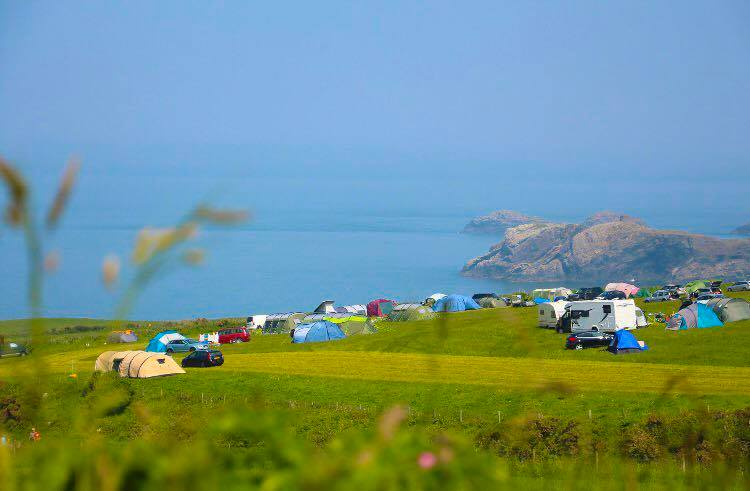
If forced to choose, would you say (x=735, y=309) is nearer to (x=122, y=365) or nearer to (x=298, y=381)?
(x=298, y=381)

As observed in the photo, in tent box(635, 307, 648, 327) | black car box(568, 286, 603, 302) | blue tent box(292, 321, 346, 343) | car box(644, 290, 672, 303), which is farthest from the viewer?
black car box(568, 286, 603, 302)

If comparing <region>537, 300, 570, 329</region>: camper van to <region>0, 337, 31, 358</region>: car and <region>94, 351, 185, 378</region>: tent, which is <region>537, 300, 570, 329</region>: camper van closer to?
<region>94, 351, 185, 378</region>: tent

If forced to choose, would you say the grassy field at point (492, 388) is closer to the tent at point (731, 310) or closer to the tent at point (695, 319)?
the tent at point (695, 319)

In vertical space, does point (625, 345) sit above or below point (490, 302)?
above

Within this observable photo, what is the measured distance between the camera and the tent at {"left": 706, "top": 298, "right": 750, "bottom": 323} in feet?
147

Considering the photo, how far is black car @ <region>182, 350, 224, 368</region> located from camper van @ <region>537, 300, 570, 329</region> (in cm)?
1964

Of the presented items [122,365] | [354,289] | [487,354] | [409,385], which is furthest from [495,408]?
[354,289]

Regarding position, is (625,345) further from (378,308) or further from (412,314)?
(378,308)

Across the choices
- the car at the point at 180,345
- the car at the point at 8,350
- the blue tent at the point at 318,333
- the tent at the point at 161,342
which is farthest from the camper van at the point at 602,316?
the car at the point at 8,350

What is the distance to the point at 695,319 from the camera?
141 ft

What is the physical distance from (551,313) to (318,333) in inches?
584

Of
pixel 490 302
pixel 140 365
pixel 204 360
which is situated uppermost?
pixel 140 365

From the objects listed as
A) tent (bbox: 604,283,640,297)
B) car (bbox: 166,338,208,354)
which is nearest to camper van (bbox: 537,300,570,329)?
car (bbox: 166,338,208,354)

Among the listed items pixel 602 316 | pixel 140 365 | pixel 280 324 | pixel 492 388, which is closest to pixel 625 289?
pixel 280 324
